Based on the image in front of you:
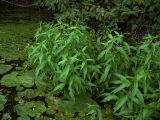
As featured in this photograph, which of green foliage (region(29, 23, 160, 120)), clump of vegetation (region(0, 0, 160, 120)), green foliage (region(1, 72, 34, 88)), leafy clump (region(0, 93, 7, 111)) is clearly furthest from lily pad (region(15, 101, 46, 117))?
green foliage (region(1, 72, 34, 88))

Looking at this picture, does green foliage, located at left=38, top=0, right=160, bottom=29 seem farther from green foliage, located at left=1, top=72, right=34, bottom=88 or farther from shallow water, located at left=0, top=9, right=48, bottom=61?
green foliage, located at left=1, top=72, right=34, bottom=88

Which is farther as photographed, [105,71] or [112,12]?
[112,12]

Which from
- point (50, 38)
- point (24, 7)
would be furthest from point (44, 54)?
point (24, 7)

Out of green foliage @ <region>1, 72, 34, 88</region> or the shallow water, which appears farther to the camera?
the shallow water

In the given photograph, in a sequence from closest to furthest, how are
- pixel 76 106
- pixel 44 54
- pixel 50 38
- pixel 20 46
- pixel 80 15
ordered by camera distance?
pixel 76 106, pixel 44 54, pixel 50 38, pixel 20 46, pixel 80 15

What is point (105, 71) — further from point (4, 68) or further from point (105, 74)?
Answer: point (4, 68)

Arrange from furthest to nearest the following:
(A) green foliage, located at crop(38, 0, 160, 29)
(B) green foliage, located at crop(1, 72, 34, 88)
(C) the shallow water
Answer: (A) green foliage, located at crop(38, 0, 160, 29) < (C) the shallow water < (B) green foliage, located at crop(1, 72, 34, 88)

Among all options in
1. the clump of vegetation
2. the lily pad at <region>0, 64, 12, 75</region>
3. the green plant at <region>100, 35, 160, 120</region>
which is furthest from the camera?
the lily pad at <region>0, 64, 12, 75</region>

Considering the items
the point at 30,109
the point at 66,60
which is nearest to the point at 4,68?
the point at 30,109

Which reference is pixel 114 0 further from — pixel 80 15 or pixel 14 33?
pixel 14 33

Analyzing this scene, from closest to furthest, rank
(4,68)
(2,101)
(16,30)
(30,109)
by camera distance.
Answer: (30,109), (2,101), (4,68), (16,30)

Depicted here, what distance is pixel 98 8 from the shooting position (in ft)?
20.6

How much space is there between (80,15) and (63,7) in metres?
0.61

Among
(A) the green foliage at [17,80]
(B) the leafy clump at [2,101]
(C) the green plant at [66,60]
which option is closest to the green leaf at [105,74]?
(C) the green plant at [66,60]
